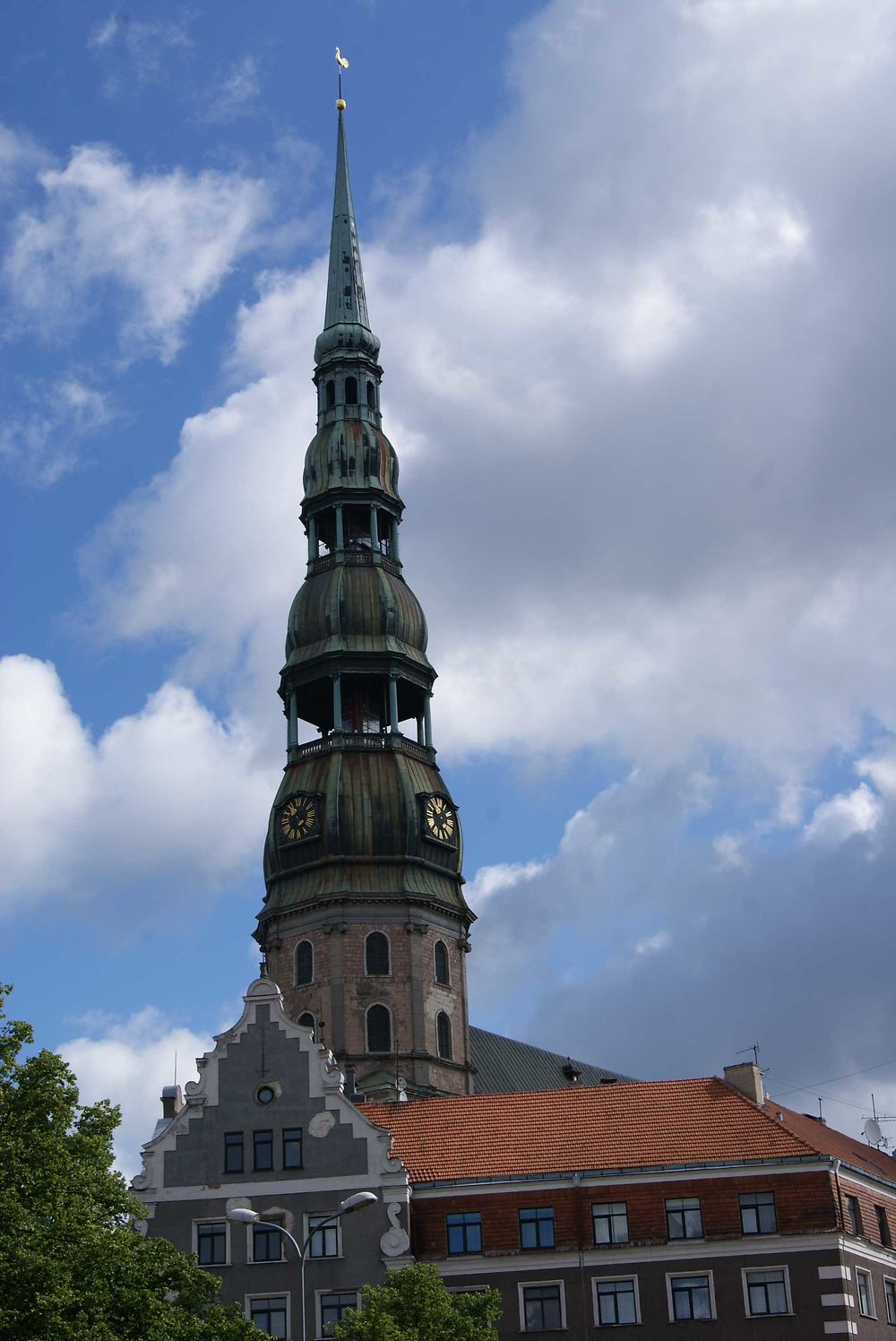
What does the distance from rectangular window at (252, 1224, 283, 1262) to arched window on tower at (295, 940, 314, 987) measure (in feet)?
143

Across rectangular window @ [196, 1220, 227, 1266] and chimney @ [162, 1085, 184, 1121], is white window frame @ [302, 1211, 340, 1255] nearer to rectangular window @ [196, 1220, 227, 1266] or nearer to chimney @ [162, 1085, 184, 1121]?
rectangular window @ [196, 1220, 227, 1266]

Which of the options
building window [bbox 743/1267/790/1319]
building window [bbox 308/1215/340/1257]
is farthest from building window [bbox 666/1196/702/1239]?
building window [bbox 308/1215/340/1257]

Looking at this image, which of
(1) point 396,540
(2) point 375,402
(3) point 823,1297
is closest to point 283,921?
(1) point 396,540

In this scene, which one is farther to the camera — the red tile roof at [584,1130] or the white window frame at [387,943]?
the white window frame at [387,943]

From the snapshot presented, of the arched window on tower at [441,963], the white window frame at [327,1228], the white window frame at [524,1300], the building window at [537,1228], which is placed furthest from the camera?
the arched window on tower at [441,963]

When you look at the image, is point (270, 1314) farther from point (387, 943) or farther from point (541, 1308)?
point (387, 943)

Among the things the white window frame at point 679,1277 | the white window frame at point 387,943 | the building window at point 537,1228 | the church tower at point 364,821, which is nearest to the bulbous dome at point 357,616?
the church tower at point 364,821

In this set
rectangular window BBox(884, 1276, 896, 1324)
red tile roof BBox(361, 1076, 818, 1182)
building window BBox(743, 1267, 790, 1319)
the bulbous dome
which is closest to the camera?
building window BBox(743, 1267, 790, 1319)

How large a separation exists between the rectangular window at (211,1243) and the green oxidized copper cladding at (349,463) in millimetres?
63721

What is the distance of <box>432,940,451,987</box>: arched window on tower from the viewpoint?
117688 millimetres

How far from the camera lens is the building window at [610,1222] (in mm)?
71000

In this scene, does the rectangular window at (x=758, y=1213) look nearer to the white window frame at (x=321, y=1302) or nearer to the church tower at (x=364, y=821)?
the white window frame at (x=321, y=1302)

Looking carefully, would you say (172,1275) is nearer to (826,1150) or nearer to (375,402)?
(826,1150)

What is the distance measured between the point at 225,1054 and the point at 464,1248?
1091 centimetres
